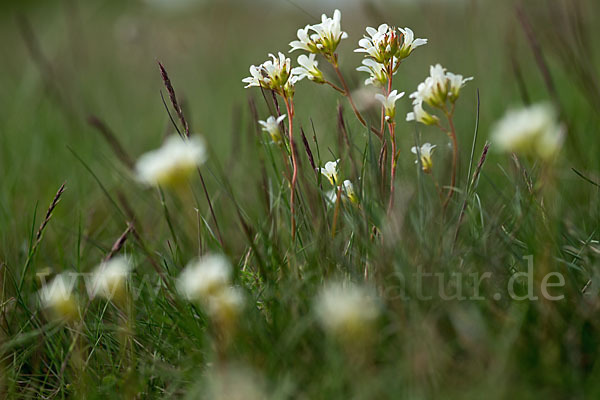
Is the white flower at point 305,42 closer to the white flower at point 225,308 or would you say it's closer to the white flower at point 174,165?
the white flower at point 174,165

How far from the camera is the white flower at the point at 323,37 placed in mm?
1122

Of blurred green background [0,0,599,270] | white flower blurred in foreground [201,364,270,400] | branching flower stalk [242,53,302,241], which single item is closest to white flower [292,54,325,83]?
branching flower stalk [242,53,302,241]

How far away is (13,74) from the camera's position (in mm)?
4617

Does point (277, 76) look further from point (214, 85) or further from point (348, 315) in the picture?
point (214, 85)

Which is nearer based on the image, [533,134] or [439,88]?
[533,134]

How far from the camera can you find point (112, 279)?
1.12 m

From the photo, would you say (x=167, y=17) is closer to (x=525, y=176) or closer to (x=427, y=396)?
(x=525, y=176)

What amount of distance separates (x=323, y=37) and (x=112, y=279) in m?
0.63

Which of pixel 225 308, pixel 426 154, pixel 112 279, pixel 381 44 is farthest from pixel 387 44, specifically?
pixel 112 279

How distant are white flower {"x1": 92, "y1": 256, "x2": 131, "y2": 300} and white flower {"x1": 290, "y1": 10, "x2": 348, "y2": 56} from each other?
55 cm

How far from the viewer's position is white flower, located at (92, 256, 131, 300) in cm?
110

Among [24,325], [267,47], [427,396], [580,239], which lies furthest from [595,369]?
[267,47]

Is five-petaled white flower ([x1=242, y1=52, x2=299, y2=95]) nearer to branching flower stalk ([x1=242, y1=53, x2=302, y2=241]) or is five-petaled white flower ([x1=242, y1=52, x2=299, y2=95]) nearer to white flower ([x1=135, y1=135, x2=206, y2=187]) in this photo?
branching flower stalk ([x1=242, y1=53, x2=302, y2=241])

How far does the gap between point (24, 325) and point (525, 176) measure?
3.73 feet
